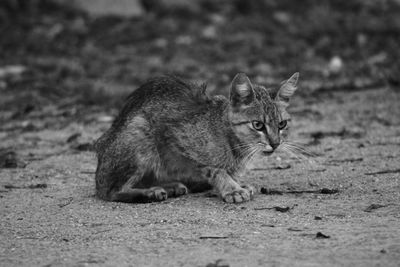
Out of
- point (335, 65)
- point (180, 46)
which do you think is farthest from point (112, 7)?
point (335, 65)

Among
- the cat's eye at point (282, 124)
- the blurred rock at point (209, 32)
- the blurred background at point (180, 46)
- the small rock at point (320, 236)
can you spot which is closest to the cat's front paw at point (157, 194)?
the cat's eye at point (282, 124)

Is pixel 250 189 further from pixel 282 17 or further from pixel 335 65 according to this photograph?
pixel 282 17

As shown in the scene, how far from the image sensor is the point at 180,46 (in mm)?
14039

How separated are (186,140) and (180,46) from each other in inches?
309

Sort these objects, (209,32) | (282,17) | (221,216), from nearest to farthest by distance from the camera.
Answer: (221,216) < (209,32) < (282,17)

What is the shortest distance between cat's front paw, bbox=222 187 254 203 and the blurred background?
4.68 metres

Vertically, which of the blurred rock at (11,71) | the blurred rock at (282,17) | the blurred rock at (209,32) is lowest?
the blurred rock at (11,71)

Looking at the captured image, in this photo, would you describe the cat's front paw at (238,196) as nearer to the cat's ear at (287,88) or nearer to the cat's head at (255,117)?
the cat's head at (255,117)

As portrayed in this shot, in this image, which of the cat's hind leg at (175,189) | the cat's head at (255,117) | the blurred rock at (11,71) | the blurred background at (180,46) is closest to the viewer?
the cat's head at (255,117)

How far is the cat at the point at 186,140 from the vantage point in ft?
20.2

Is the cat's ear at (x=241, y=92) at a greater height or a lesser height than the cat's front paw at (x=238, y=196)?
greater

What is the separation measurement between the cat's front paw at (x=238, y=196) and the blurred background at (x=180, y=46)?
15.4ft

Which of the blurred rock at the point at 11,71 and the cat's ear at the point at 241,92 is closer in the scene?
the cat's ear at the point at 241,92

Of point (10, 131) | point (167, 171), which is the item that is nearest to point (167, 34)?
point (10, 131)
